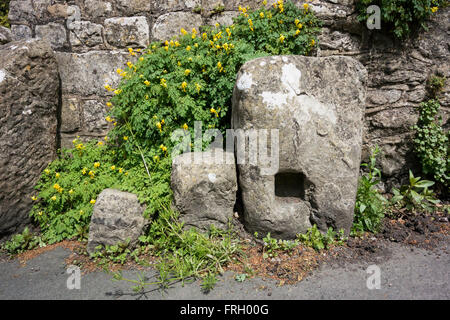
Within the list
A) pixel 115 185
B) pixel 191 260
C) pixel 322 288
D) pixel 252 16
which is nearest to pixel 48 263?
pixel 115 185

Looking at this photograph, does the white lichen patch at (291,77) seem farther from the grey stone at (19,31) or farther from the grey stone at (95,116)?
the grey stone at (19,31)

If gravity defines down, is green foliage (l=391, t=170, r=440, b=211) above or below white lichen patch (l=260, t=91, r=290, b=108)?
below

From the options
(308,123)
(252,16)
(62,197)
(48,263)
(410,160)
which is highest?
(252,16)

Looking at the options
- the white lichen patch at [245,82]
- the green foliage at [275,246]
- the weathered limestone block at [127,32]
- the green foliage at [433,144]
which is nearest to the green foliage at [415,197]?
the green foliage at [433,144]

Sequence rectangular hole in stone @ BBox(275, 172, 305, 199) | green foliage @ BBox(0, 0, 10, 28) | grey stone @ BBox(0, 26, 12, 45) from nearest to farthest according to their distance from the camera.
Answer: rectangular hole in stone @ BBox(275, 172, 305, 199), grey stone @ BBox(0, 26, 12, 45), green foliage @ BBox(0, 0, 10, 28)

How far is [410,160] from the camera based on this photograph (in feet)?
11.0

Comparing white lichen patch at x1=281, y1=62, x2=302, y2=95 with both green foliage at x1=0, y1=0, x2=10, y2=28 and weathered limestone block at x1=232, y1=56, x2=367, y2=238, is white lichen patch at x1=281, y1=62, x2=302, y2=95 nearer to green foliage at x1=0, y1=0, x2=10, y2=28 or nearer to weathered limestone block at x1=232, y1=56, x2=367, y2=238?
weathered limestone block at x1=232, y1=56, x2=367, y2=238

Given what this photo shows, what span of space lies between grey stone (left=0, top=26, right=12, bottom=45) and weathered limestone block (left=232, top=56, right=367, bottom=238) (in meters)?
2.83

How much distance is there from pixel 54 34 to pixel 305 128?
315cm

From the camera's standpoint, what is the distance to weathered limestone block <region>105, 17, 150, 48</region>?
3.50 metres

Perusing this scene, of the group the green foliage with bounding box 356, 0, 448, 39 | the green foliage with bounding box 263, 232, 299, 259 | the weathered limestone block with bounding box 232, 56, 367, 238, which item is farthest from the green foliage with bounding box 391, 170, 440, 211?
the green foliage with bounding box 356, 0, 448, 39

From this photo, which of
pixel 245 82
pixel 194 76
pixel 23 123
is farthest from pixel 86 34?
pixel 245 82
